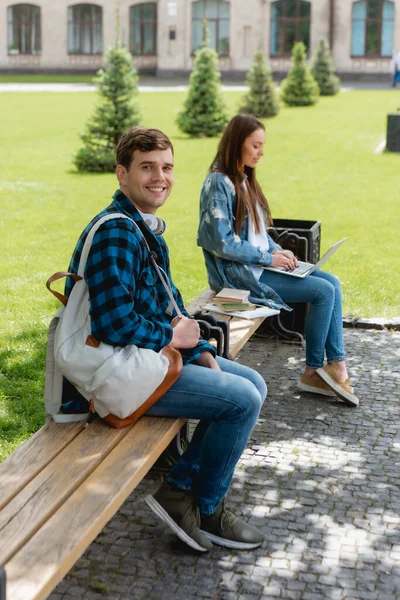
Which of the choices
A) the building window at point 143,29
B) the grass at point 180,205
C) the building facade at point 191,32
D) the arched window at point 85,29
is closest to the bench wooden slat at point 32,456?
the grass at point 180,205

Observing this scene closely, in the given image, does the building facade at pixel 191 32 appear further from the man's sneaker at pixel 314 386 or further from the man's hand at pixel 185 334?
the man's hand at pixel 185 334

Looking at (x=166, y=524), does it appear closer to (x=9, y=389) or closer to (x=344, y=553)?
(x=344, y=553)

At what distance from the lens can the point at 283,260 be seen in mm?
5723

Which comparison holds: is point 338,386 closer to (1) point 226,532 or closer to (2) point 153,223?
(1) point 226,532

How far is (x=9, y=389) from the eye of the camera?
5.60 meters

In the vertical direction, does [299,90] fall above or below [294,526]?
above

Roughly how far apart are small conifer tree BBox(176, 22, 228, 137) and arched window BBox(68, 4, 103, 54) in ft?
83.9

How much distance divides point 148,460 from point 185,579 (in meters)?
0.55

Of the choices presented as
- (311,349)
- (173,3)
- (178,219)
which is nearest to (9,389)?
(311,349)

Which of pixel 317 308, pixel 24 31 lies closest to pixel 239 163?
pixel 317 308

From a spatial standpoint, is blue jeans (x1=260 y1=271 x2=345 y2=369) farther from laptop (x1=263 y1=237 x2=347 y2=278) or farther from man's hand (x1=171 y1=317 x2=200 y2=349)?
man's hand (x1=171 y1=317 x2=200 y2=349)

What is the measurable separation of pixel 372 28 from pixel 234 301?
3973 cm

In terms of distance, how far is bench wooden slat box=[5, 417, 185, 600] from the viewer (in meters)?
2.60

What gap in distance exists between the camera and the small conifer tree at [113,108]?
16.9 meters
